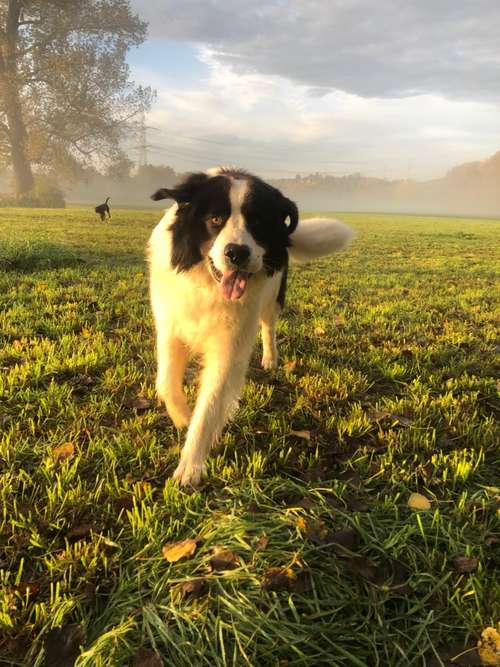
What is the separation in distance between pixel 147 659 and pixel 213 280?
1992mm

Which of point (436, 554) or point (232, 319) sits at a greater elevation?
point (232, 319)

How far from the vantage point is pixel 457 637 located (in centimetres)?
157

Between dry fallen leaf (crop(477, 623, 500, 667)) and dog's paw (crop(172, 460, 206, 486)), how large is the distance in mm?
1366

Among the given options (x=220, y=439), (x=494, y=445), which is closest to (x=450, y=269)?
(x=494, y=445)

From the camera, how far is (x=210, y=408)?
2633mm

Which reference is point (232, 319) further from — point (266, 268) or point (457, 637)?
point (457, 637)

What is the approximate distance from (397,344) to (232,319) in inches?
99.5

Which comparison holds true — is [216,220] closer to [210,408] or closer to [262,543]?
[210,408]

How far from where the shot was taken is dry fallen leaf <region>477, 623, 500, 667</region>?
1.46 meters

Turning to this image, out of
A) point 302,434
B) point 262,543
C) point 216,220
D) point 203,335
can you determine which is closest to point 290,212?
point 216,220

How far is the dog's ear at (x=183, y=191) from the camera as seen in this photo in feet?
9.37

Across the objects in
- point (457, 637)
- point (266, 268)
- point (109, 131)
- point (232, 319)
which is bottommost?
point (457, 637)

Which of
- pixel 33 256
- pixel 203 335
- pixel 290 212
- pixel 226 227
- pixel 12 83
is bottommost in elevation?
pixel 203 335

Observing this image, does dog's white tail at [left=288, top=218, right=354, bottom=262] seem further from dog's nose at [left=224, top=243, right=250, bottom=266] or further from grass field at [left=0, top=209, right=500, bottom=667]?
dog's nose at [left=224, top=243, right=250, bottom=266]
